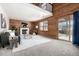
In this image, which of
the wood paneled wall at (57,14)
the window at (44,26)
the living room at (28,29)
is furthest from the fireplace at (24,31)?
the window at (44,26)

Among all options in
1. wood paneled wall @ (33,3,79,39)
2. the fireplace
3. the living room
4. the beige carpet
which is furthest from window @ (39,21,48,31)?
the beige carpet

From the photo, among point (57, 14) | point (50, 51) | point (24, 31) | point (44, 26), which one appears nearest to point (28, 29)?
point (24, 31)

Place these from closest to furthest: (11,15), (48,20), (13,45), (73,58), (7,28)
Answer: (73,58)
(13,45)
(11,15)
(7,28)
(48,20)

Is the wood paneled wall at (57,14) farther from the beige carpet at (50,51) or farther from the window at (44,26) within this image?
the beige carpet at (50,51)

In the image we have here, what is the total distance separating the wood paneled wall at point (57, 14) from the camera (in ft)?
16.7

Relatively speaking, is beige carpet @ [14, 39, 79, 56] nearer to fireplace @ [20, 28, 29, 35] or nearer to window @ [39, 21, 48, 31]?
fireplace @ [20, 28, 29, 35]

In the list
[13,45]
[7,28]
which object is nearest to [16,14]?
[7,28]

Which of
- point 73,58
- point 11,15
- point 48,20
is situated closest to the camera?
point 73,58

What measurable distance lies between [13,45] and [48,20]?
4.48 meters

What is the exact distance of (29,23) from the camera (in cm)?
448

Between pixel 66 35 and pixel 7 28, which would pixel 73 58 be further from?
pixel 7 28

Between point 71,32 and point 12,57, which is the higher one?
point 71,32

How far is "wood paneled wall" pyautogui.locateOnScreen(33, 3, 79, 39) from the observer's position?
510 cm

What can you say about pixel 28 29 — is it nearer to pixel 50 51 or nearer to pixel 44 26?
pixel 50 51
